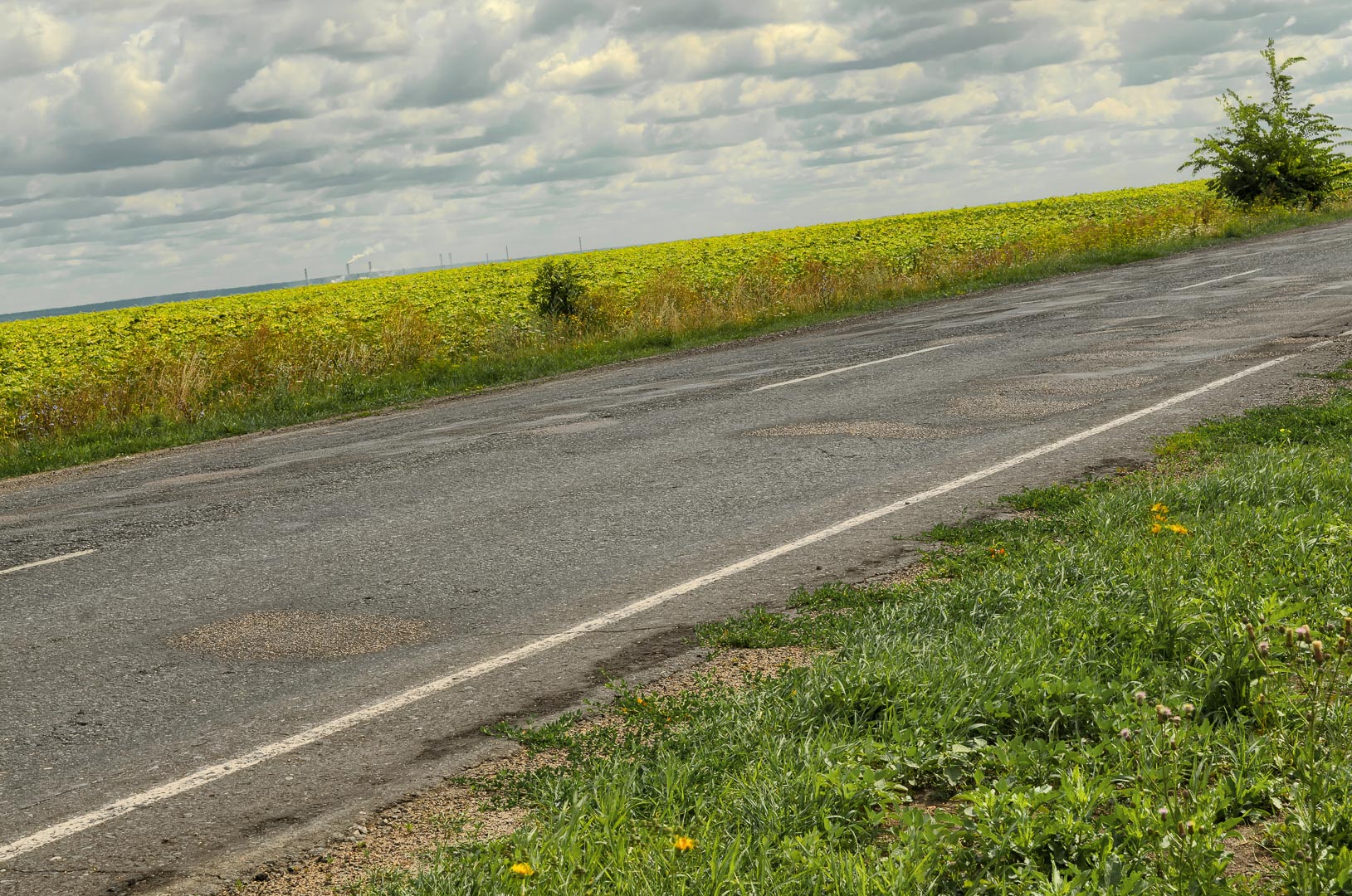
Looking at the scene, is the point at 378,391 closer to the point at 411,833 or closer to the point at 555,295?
A: the point at 555,295

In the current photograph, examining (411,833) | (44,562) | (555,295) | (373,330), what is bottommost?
(411,833)

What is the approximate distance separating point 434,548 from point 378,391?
980cm

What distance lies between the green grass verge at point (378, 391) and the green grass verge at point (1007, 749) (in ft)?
34.6

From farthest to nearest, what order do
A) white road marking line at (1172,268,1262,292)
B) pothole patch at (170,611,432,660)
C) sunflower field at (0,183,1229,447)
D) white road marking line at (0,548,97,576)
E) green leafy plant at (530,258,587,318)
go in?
green leafy plant at (530,258,587,318) < white road marking line at (1172,268,1262,292) < sunflower field at (0,183,1229,447) < white road marking line at (0,548,97,576) < pothole patch at (170,611,432,660)

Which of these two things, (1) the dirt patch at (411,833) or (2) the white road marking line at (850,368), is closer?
(1) the dirt patch at (411,833)

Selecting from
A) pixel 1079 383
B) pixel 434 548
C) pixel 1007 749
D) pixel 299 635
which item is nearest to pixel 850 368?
pixel 1079 383

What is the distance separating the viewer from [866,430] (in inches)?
393

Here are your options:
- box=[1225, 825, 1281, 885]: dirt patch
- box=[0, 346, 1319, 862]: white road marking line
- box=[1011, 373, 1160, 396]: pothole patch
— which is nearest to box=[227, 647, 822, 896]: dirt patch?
box=[0, 346, 1319, 862]: white road marking line

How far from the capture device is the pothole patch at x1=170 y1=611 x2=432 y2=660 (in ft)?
18.0

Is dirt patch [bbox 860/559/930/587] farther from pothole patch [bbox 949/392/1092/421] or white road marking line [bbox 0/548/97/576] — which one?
white road marking line [bbox 0/548/97/576]

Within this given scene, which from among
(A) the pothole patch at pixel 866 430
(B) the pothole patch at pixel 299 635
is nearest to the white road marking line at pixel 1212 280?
(A) the pothole patch at pixel 866 430

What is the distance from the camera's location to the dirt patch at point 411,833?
3461 millimetres

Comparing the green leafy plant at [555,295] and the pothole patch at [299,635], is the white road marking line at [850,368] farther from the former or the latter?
the green leafy plant at [555,295]

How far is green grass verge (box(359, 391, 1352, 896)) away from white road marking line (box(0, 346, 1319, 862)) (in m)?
0.63
